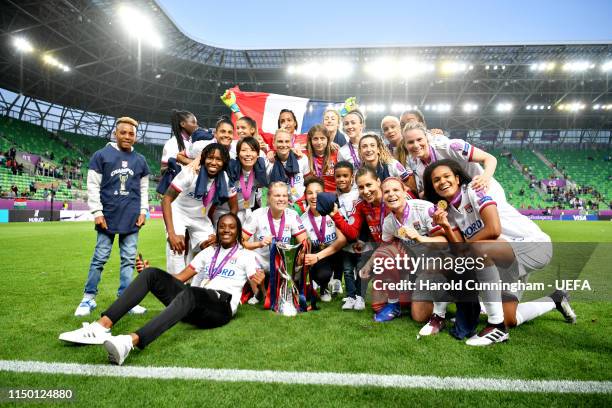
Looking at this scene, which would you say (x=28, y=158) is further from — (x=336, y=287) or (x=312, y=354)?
(x=312, y=354)

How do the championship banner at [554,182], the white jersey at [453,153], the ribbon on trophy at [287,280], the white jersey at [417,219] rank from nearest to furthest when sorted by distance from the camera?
the white jersey at [417,219]
the white jersey at [453,153]
the ribbon on trophy at [287,280]
the championship banner at [554,182]

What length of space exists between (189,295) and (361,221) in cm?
214

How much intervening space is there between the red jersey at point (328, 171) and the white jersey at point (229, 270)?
70.8 inches

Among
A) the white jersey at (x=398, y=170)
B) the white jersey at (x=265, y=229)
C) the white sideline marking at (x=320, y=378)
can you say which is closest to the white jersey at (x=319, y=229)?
the white jersey at (x=265, y=229)

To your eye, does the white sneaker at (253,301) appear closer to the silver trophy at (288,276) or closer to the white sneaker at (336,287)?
the silver trophy at (288,276)

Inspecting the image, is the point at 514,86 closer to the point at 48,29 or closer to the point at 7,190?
the point at 48,29

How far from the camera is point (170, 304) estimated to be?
2730 millimetres

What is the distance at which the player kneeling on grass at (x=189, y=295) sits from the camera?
8.34ft

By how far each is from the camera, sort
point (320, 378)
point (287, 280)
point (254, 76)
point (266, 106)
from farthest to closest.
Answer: point (254, 76) < point (266, 106) < point (287, 280) < point (320, 378)

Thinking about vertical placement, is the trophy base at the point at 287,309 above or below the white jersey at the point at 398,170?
below

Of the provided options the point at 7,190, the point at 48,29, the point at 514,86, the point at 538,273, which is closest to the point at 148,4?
the point at 48,29

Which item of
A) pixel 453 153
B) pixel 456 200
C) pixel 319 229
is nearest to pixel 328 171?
pixel 319 229

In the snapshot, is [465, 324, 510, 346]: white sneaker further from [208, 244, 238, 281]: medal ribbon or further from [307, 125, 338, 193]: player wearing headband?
[307, 125, 338, 193]: player wearing headband

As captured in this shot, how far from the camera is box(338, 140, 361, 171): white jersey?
4.93 m
